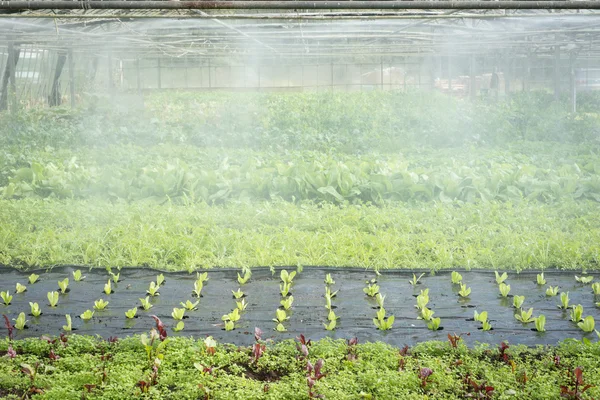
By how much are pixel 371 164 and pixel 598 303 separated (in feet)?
14.9

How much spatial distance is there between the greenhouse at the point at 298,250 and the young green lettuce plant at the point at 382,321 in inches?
0.6

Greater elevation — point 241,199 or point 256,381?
point 256,381

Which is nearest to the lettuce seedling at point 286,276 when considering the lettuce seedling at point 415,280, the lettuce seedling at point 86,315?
the lettuce seedling at point 415,280

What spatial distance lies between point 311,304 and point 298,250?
1285mm

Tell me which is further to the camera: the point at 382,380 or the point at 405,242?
the point at 405,242

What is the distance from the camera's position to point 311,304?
5102 mm

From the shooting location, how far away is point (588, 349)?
4.09m

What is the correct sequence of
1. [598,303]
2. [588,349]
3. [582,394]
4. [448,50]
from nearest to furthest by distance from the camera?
[582,394] → [588,349] → [598,303] → [448,50]

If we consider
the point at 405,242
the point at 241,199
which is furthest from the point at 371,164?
the point at 405,242

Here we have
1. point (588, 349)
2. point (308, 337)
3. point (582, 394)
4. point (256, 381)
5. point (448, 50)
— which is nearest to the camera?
point (582, 394)

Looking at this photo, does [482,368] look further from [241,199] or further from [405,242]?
[241,199]

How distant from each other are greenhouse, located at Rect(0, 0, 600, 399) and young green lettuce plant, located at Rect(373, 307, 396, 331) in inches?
0.6

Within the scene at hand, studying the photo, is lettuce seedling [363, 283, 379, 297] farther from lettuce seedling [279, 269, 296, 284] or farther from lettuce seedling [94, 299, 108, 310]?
lettuce seedling [94, 299, 108, 310]

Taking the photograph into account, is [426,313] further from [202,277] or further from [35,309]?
[35,309]
